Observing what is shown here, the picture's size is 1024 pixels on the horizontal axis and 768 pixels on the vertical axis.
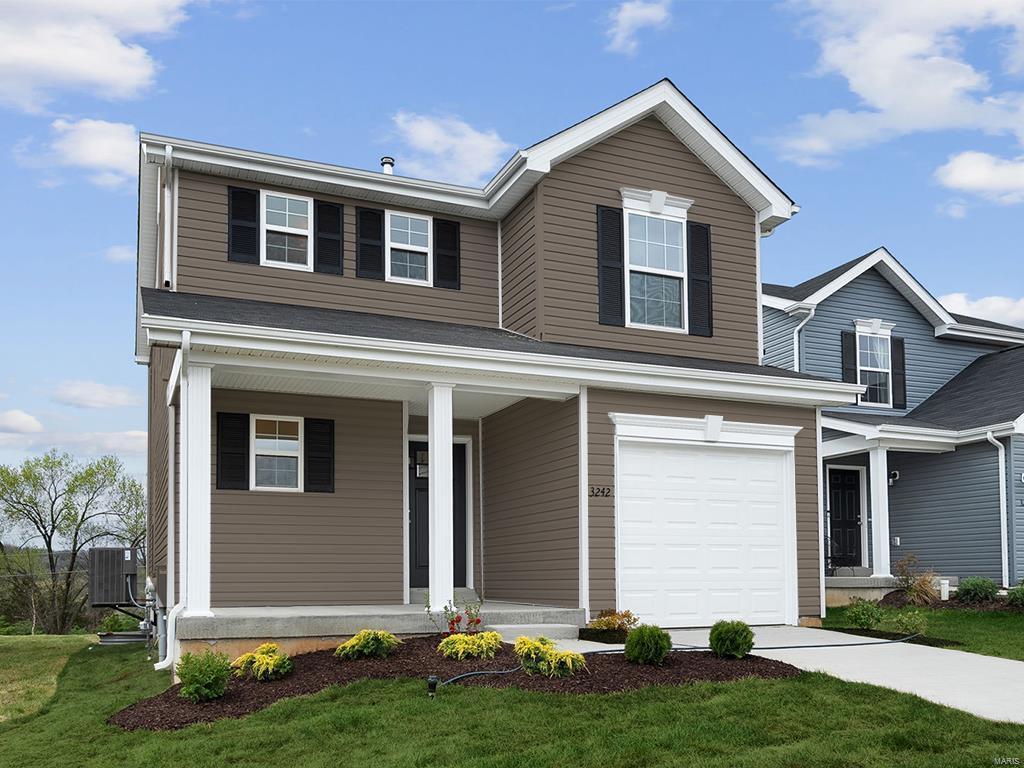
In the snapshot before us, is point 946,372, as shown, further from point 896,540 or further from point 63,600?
point 63,600

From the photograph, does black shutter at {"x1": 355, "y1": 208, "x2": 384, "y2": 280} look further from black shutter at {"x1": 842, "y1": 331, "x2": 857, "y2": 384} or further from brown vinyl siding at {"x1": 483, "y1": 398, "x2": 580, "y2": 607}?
black shutter at {"x1": 842, "y1": 331, "x2": 857, "y2": 384}

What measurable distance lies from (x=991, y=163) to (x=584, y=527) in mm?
25174

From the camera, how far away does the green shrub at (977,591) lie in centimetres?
1775

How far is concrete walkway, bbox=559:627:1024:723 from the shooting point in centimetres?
884

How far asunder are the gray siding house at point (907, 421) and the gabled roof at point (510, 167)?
6.02m

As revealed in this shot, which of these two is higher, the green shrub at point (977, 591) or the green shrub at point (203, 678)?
the green shrub at point (203, 678)

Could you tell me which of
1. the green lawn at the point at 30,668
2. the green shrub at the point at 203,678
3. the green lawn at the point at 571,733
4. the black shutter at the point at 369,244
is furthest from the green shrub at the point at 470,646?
the black shutter at the point at 369,244

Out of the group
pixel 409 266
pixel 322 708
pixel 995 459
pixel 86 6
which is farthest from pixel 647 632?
pixel 86 6

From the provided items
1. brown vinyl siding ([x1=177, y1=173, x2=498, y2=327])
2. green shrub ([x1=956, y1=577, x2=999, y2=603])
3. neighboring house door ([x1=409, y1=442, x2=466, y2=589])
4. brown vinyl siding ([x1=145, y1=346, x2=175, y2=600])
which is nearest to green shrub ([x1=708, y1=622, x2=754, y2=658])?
neighboring house door ([x1=409, y1=442, x2=466, y2=589])

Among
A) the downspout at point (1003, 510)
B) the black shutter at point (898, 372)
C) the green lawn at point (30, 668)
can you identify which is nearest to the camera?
the green lawn at point (30, 668)

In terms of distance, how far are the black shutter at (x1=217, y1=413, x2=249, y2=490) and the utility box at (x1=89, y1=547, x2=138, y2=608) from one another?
6.71 meters

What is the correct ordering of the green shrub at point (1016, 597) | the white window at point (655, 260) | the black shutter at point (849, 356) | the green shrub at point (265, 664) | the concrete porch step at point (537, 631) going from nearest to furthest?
1. the green shrub at point (265, 664)
2. the concrete porch step at point (537, 631)
3. the white window at point (655, 260)
4. the green shrub at point (1016, 597)
5. the black shutter at point (849, 356)

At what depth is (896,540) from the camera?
21406 millimetres

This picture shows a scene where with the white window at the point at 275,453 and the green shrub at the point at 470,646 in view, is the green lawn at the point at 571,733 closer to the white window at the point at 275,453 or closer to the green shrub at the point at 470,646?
the green shrub at the point at 470,646
